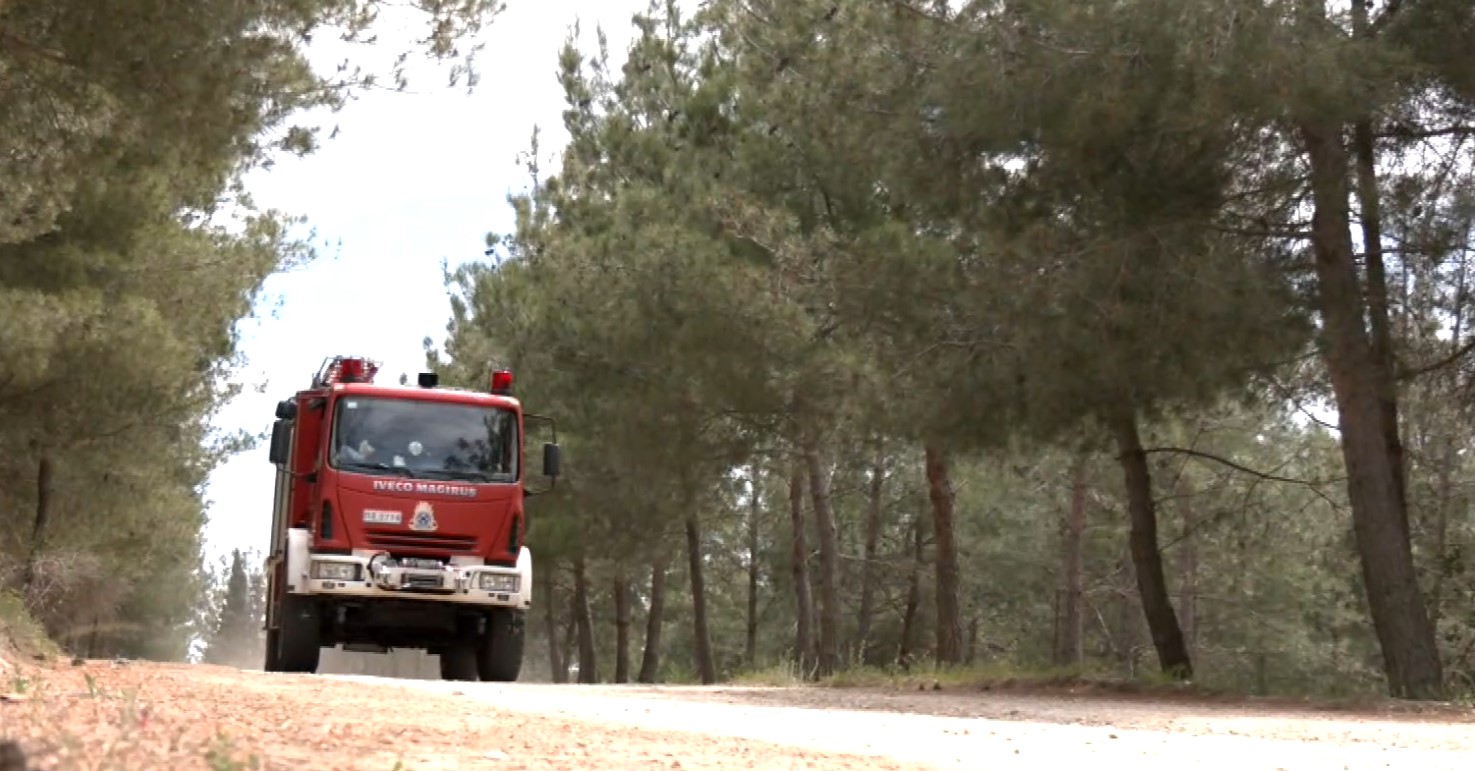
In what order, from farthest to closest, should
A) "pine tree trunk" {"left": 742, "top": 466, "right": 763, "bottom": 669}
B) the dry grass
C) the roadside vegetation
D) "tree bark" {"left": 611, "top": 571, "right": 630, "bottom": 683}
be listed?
"pine tree trunk" {"left": 742, "top": 466, "right": 763, "bottom": 669} < "tree bark" {"left": 611, "top": 571, "right": 630, "bottom": 683} < the roadside vegetation < the dry grass

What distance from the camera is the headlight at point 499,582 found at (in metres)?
18.7

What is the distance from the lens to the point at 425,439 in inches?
739

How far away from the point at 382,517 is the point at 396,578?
645mm

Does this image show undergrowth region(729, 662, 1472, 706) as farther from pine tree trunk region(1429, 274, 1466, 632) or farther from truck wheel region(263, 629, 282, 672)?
truck wheel region(263, 629, 282, 672)

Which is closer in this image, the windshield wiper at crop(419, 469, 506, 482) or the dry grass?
the dry grass

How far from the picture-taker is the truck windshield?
61.0 ft

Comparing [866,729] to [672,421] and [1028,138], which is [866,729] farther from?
[672,421]

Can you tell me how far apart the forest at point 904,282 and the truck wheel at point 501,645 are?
4506 millimetres

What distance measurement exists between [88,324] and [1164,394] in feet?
43.0

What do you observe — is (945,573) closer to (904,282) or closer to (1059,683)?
(1059,683)

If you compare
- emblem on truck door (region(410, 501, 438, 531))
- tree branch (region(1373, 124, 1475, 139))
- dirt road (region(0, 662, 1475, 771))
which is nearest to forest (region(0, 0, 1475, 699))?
tree branch (region(1373, 124, 1475, 139))

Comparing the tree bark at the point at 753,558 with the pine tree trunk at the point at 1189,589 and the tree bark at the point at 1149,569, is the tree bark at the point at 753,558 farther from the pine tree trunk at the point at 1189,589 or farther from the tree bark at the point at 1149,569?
the tree bark at the point at 1149,569

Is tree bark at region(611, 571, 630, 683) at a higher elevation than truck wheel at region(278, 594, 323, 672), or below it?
higher

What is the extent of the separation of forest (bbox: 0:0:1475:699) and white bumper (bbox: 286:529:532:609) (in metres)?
4.21
